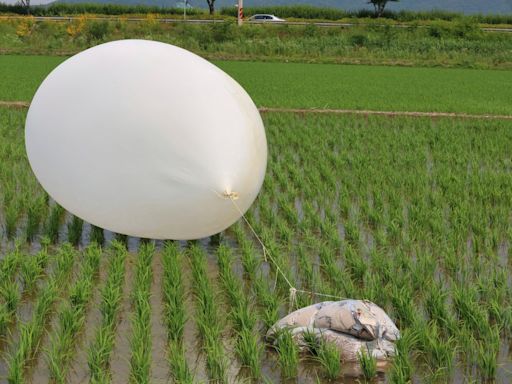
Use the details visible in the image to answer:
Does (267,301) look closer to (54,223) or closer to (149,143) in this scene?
(149,143)

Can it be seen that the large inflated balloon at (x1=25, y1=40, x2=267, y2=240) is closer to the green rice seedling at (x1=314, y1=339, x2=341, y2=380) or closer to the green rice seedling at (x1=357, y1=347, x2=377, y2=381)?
the green rice seedling at (x1=314, y1=339, x2=341, y2=380)

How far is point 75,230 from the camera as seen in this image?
5.62m

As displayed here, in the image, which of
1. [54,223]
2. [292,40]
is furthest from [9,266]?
[292,40]

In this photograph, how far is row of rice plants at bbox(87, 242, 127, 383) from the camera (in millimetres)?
3450

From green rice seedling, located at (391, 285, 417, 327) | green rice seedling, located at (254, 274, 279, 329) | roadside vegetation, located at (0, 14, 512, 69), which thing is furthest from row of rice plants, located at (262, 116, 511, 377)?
roadside vegetation, located at (0, 14, 512, 69)

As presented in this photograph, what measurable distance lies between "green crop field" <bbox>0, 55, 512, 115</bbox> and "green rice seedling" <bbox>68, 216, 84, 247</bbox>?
7.75 m

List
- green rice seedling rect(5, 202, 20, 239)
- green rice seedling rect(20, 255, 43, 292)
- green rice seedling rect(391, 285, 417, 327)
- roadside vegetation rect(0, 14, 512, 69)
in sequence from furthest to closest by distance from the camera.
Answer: roadside vegetation rect(0, 14, 512, 69) → green rice seedling rect(5, 202, 20, 239) → green rice seedling rect(20, 255, 43, 292) → green rice seedling rect(391, 285, 417, 327)

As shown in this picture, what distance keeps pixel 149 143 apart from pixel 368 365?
2079mm

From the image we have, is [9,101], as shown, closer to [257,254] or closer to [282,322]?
[257,254]

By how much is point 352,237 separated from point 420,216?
0.77m

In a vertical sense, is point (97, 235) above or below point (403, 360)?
below

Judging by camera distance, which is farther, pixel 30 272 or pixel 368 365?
pixel 30 272

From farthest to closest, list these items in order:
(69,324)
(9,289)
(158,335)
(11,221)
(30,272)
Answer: (11,221) → (30,272) → (9,289) → (158,335) → (69,324)

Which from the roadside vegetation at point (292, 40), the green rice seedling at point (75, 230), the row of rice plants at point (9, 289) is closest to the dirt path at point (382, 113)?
the green rice seedling at point (75, 230)
